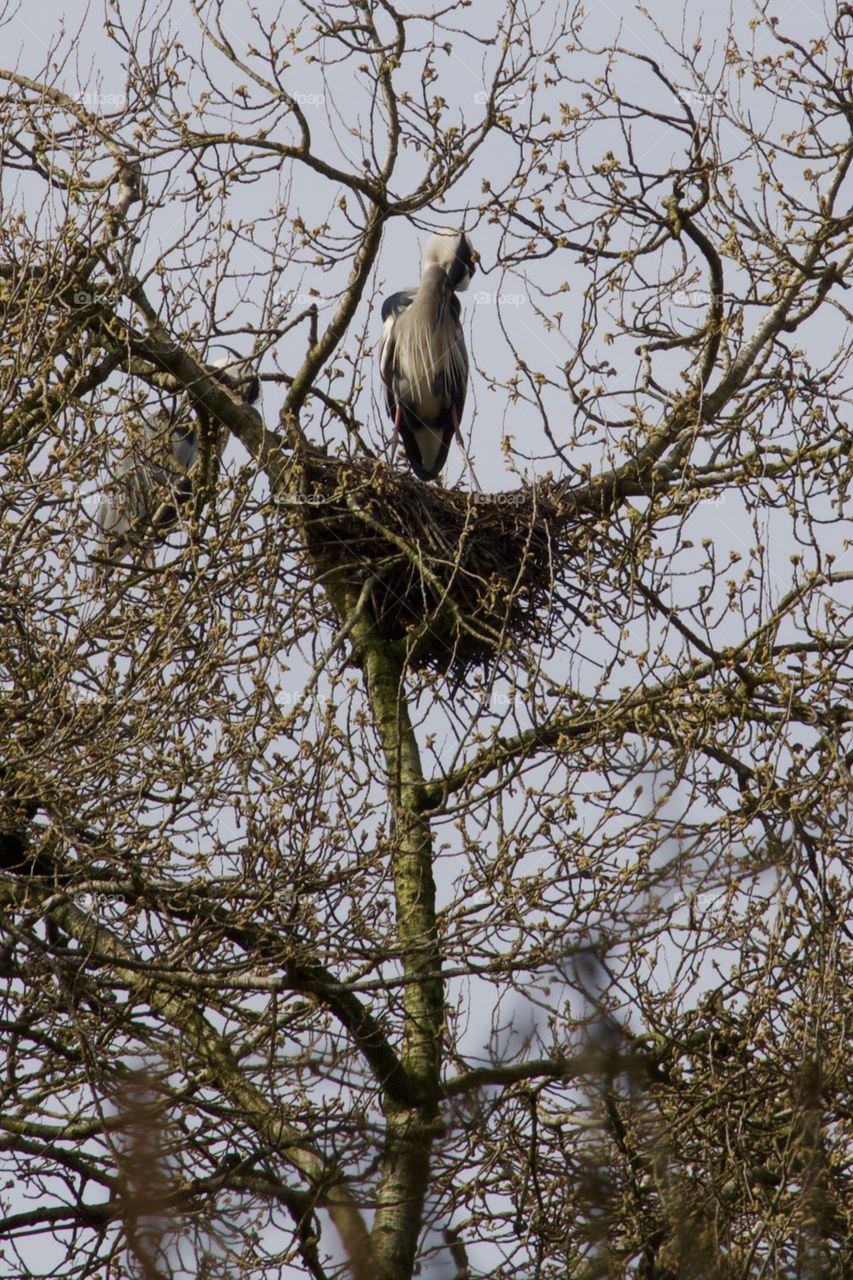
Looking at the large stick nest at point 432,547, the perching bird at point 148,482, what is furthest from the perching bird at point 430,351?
the perching bird at point 148,482

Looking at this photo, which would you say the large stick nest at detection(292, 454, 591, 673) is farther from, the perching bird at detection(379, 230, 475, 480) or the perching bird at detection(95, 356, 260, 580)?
the perching bird at detection(379, 230, 475, 480)

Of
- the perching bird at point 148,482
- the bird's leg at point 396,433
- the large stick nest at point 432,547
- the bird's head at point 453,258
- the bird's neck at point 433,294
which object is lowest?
the perching bird at point 148,482

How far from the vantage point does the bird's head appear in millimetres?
8406

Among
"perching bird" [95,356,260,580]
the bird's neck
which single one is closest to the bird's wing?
the bird's neck

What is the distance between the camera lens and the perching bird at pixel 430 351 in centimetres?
826

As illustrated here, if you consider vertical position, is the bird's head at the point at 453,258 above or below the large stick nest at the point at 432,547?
above

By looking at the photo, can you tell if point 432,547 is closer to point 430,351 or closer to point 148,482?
point 148,482

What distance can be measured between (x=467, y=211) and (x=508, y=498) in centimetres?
127

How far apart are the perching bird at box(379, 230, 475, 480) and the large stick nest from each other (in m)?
2.00

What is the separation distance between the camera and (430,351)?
323 inches

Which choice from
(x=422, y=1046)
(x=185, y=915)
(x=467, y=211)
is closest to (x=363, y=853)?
(x=185, y=915)

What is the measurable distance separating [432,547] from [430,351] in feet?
8.01

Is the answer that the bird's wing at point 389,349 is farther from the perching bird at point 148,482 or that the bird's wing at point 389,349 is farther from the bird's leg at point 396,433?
the perching bird at point 148,482

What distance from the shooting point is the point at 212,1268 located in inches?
83.5
